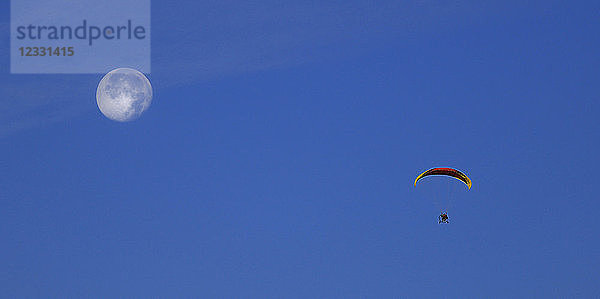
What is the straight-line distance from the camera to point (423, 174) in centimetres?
6322

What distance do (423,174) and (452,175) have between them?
3.60 meters

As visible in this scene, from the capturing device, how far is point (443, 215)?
60.7 meters

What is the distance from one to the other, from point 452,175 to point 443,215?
443 cm

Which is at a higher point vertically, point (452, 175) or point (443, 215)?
point (452, 175)

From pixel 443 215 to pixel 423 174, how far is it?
5.25 meters

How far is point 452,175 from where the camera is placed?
199 feet

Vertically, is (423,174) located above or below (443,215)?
above
